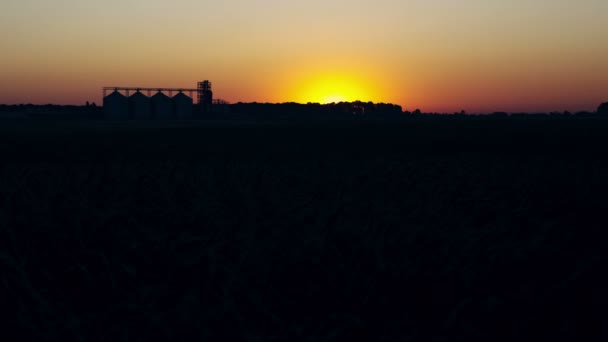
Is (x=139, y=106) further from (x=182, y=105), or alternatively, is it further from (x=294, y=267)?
(x=294, y=267)

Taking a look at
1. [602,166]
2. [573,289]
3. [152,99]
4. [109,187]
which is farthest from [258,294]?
[152,99]

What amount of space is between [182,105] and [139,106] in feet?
23.4

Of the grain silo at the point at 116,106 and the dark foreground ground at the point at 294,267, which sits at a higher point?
the grain silo at the point at 116,106

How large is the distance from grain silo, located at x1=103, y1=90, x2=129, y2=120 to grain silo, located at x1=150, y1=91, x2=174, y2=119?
14.0ft

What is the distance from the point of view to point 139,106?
94.4 meters

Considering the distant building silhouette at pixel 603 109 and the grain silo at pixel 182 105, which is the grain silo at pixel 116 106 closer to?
the grain silo at pixel 182 105

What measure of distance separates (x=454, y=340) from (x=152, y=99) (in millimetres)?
96198

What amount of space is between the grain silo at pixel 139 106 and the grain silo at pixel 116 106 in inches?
31.0

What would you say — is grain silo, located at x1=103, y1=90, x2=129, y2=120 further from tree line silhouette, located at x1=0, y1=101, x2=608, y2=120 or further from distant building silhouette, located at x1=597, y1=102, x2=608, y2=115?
distant building silhouette, located at x1=597, y1=102, x2=608, y2=115

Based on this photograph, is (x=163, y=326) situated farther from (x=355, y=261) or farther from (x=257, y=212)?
(x=257, y=212)

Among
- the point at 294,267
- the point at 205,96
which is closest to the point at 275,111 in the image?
the point at 205,96

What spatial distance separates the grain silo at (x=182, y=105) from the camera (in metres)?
97.6

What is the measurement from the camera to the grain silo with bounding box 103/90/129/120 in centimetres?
9350

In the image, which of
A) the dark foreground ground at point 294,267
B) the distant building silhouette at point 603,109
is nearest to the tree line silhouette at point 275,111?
the distant building silhouette at point 603,109
